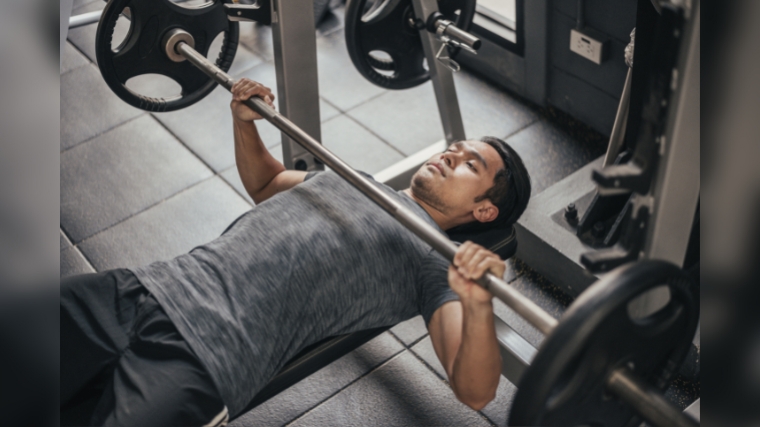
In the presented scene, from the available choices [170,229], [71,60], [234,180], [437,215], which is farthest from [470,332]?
[71,60]

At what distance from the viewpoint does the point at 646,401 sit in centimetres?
101

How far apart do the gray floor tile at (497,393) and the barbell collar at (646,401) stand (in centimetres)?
88

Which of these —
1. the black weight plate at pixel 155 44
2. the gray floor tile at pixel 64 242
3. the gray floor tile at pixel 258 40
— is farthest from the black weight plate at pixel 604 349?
the gray floor tile at pixel 258 40

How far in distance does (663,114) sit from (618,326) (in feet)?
1.07

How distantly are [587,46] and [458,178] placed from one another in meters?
1.28

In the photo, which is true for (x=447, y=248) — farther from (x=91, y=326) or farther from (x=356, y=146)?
(x=356, y=146)

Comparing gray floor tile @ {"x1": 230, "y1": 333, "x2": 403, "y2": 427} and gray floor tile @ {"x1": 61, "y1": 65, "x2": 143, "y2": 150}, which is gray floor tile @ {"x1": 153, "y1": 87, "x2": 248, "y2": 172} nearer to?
gray floor tile @ {"x1": 61, "y1": 65, "x2": 143, "y2": 150}

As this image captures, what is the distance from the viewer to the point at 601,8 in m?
2.70

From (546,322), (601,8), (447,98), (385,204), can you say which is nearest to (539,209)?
(447,98)

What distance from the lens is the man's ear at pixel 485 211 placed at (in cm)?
184

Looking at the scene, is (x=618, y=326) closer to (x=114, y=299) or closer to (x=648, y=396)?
(x=648, y=396)

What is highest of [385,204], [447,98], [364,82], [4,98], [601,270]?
[4,98]

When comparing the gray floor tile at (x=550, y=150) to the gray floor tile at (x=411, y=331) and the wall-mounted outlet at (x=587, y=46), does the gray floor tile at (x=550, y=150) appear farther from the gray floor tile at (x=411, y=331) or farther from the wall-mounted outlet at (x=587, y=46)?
the gray floor tile at (x=411, y=331)

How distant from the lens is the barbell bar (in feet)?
3.32
